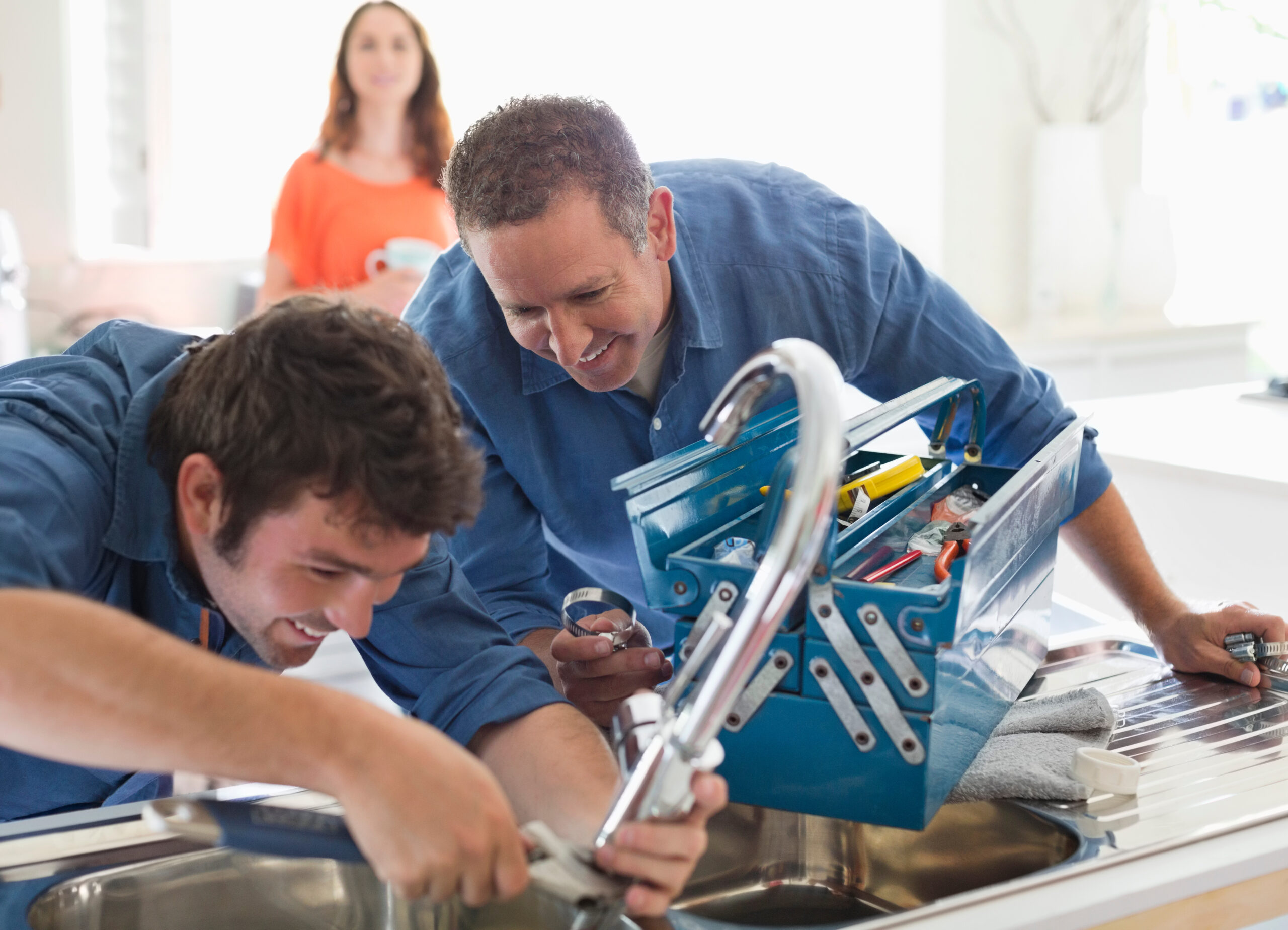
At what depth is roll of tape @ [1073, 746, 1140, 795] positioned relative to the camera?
1051 mm

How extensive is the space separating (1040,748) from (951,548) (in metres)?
0.22

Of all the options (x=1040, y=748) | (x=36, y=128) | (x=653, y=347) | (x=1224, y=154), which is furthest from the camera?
(x=1224, y=154)

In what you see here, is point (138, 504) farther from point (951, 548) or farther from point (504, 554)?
point (951, 548)

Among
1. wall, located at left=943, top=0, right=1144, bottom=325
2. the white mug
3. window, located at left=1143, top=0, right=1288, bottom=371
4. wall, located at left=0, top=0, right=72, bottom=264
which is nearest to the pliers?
the white mug

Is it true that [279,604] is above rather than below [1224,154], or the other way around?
below

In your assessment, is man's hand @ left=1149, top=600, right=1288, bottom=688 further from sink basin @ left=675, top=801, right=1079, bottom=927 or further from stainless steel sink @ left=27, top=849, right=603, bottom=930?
stainless steel sink @ left=27, top=849, right=603, bottom=930

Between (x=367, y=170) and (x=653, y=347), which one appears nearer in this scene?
(x=653, y=347)

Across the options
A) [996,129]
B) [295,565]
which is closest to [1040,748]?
[295,565]

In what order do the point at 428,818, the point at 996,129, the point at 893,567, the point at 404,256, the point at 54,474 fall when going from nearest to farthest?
the point at 428,818 < the point at 54,474 < the point at 893,567 < the point at 404,256 < the point at 996,129

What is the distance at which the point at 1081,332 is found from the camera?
3898 millimetres

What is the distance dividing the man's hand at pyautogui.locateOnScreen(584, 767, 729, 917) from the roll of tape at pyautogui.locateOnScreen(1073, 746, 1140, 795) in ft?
1.46

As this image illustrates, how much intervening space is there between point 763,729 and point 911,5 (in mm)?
3531

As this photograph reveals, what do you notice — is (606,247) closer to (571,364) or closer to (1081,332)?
(571,364)

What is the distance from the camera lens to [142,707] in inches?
29.0
